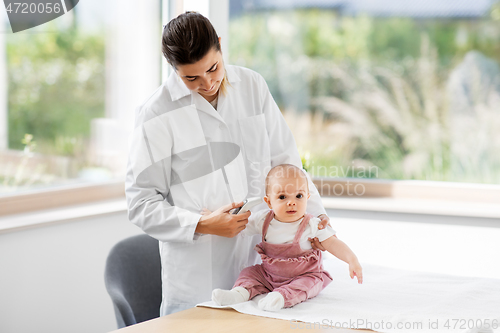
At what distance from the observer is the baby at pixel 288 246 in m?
1.37

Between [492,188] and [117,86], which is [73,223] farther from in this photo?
[492,188]

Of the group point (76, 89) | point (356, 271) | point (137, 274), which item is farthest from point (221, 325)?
point (76, 89)

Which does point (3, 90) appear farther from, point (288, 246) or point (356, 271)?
point (356, 271)

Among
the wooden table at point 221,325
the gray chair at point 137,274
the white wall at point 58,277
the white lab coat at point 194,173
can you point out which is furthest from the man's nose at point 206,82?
the white wall at point 58,277

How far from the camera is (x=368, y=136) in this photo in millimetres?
2834

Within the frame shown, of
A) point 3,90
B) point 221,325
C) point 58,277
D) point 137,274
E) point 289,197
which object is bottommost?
point 58,277

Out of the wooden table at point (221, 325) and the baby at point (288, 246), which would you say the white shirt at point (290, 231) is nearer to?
the baby at point (288, 246)

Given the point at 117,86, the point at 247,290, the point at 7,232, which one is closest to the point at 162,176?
the point at 247,290

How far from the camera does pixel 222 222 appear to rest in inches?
54.2

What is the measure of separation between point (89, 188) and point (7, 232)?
2.08ft

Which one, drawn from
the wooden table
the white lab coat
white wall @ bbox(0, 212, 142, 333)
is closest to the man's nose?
the white lab coat

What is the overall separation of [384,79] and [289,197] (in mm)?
1648

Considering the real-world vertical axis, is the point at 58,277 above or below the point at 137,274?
below

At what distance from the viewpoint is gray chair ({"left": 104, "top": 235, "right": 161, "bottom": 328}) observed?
1767mm
